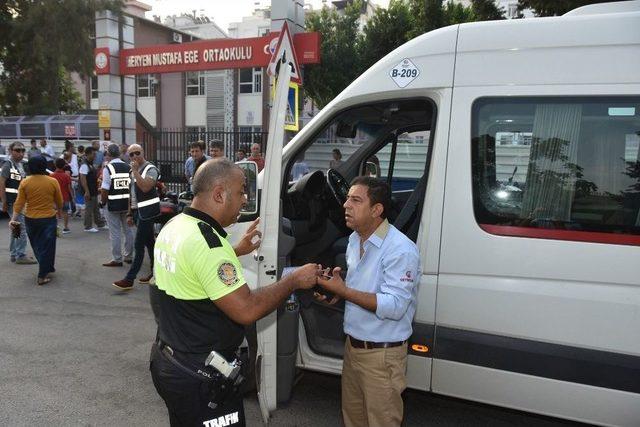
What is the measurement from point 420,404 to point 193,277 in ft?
8.10

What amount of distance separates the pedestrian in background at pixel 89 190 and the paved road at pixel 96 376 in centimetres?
405

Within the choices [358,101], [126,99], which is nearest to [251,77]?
[126,99]

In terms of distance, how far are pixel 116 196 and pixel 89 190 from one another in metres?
3.63

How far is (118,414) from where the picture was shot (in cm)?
347

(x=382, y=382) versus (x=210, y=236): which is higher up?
(x=210, y=236)

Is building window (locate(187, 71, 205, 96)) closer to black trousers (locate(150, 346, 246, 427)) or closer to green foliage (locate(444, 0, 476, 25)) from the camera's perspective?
green foliage (locate(444, 0, 476, 25))

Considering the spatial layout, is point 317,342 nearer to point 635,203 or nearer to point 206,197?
point 206,197

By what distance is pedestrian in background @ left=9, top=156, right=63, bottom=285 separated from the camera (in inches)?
255

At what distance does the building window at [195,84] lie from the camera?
3014 cm

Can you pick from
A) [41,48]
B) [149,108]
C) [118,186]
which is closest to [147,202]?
[118,186]

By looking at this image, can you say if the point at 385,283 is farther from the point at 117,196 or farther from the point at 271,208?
the point at 117,196

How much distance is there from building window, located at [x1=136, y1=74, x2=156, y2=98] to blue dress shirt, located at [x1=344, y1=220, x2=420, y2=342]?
3112 centimetres

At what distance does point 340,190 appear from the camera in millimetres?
4172

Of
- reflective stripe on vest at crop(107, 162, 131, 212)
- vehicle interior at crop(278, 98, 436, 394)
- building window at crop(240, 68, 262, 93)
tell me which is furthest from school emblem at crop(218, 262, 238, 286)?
building window at crop(240, 68, 262, 93)
